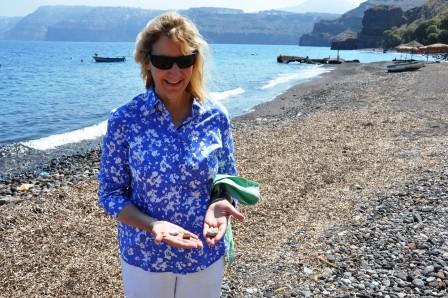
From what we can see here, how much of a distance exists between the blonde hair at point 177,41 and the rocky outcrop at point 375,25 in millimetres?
187939

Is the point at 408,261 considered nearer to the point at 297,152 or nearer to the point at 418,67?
the point at 297,152

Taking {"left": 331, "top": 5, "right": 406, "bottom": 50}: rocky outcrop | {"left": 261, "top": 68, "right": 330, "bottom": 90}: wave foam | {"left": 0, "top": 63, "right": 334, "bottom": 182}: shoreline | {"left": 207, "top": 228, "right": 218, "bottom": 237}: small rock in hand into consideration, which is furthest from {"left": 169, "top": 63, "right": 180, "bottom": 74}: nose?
{"left": 331, "top": 5, "right": 406, "bottom": 50}: rocky outcrop

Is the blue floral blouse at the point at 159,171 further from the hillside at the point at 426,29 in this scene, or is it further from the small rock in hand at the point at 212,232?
the hillside at the point at 426,29

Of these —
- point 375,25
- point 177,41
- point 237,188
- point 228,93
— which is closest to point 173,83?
point 177,41

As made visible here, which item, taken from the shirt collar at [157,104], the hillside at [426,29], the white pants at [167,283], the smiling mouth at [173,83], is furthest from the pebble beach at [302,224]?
the hillside at [426,29]

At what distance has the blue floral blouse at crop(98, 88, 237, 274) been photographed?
2518mm

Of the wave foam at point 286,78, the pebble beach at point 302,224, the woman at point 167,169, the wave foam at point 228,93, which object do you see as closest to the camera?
the woman at point 167,169

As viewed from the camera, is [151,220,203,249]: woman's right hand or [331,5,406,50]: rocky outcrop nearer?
[151,220,203,249]: woman's right hand

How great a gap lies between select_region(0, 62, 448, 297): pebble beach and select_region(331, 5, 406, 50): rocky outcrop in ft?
585

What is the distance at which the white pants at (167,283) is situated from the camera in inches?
104

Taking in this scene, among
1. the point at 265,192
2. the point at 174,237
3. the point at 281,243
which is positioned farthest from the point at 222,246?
the point at 265,192

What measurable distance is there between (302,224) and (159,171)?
5.29m

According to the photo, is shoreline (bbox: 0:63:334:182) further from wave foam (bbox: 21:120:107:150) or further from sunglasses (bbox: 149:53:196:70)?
sunglasses (bbox: 149:53:196:70)

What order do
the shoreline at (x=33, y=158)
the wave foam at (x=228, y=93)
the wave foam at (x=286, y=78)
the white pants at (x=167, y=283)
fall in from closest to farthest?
1. the white pants at (x=167, y=283)
2. the shoreline at (x=33, y=158)
3. the wave foam at (x=228, y=93)
4. the wave foam at (x=286, y=78)
